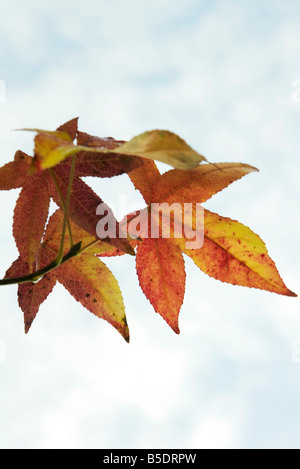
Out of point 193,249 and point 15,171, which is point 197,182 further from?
point 15,171

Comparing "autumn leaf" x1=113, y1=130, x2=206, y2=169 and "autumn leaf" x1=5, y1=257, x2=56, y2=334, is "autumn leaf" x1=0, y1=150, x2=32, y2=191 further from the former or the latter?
"autumn leaf" x1=113, y1=130, x2=206, y2=169

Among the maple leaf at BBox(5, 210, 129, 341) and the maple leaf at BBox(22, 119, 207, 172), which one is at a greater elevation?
the maple leaf at BBox(22, 119, 207, 172)

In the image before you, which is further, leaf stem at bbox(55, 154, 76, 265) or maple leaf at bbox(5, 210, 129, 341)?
maple leaf at bbox(5, 210, 129, 341)

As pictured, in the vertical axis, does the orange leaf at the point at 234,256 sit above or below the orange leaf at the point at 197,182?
below

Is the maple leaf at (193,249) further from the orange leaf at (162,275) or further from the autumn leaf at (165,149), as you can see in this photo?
the autumn leaf at (165,149)

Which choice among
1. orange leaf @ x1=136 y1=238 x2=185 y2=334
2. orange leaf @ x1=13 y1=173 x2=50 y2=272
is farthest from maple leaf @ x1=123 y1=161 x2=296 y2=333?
orange leaf @ x1=13 y1=173 x2=50 y2=272

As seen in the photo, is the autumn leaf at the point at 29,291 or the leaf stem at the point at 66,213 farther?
the autumn leaf at the point at 29,291

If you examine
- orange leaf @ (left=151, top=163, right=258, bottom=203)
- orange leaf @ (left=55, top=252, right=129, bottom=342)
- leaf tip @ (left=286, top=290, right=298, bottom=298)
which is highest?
orange leaf @ (left=151, top=163, right=258, bottom=203)

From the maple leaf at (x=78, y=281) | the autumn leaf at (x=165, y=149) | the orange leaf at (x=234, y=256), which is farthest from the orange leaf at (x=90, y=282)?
the autumn leaf at (x=165, y=149)

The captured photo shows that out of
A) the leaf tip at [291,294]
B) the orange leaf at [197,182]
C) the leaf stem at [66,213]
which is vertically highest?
the orange leaf at [197,182]

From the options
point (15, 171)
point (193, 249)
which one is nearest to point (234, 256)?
point (193, 249)
